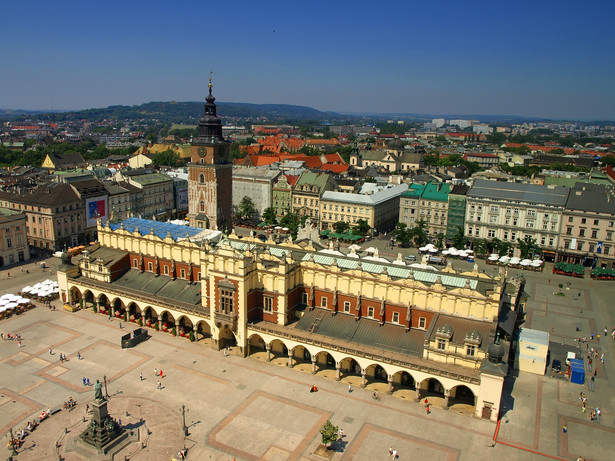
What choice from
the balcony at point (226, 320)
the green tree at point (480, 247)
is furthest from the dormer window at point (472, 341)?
the green tree at point (480, 247)

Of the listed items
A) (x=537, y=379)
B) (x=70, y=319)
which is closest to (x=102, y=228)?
(x=70, y=319)

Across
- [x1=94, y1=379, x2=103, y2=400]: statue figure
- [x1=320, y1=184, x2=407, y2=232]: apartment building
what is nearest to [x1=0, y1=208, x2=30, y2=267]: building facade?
[x1=94, y1=379, x2=103, y2=400]: statue figure

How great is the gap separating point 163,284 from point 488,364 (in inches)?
1748

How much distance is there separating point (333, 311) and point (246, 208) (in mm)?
78109

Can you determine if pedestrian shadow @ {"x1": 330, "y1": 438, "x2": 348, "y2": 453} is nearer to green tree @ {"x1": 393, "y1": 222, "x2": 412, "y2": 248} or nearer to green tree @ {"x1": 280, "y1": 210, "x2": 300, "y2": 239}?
green tree @ {"x1": 393, "y1": 222, "x2": 412, "y2": 248}

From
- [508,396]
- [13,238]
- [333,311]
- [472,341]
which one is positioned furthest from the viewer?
[13,238]

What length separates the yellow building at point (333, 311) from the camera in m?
50.4

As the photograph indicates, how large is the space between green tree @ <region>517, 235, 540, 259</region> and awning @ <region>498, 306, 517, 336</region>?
49057 mm

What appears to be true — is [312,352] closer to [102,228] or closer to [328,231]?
[102,228]

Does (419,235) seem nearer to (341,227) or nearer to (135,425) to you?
(341,227)

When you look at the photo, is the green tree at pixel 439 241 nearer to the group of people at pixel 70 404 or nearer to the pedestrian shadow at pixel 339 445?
the pedestrian shadow at pixel 339 445

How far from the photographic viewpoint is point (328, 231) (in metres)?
124

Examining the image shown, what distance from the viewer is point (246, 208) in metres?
133

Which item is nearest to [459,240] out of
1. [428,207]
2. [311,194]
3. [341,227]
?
[428,207]
